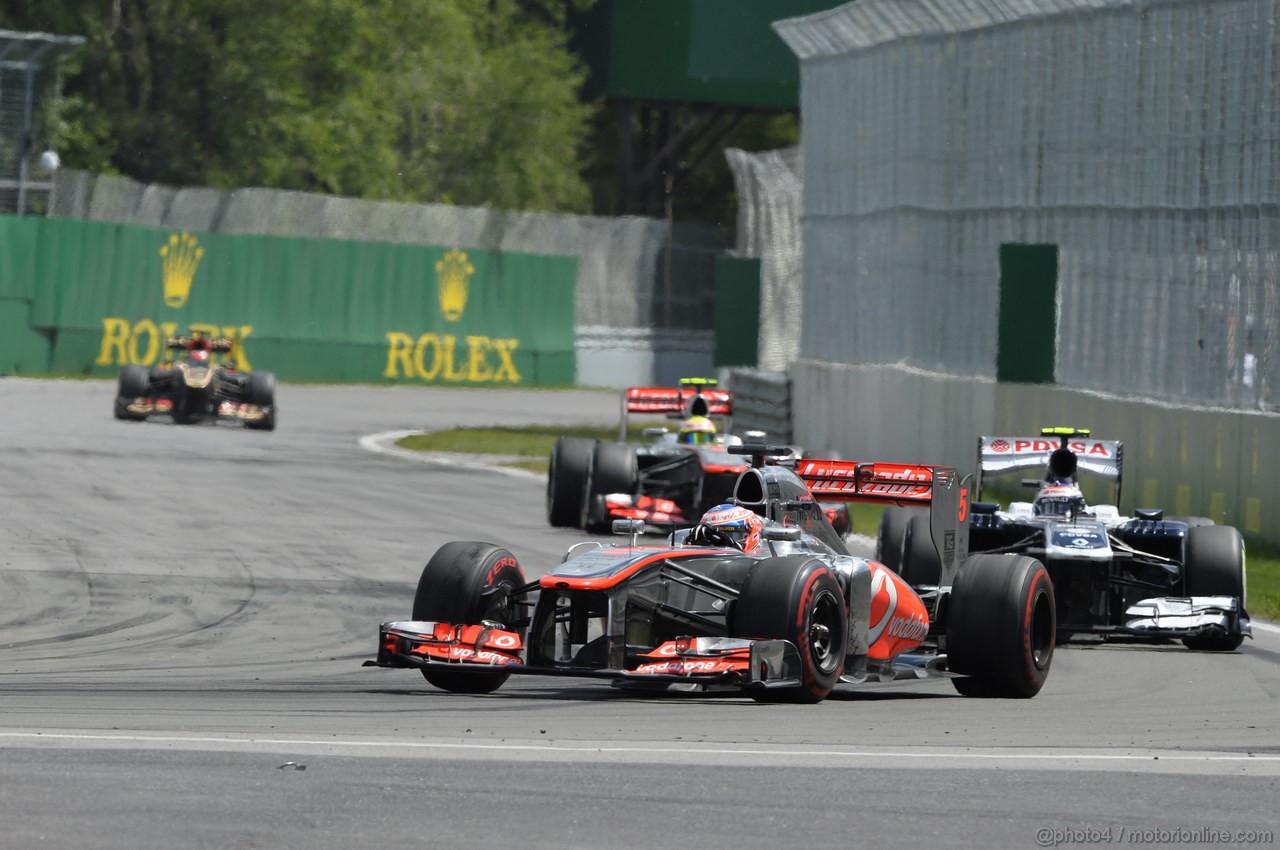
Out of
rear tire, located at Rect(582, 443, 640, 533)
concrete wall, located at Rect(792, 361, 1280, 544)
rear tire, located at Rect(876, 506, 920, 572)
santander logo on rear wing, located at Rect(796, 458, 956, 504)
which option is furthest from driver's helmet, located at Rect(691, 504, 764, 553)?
concrete wall, located at Rect(792, 361, 1280, 544)

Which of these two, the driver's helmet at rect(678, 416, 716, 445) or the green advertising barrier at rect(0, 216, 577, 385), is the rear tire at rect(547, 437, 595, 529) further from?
the green advertising barrier at rect(0, 216, 577, 385)

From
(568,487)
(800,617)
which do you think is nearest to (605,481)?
(568,487)

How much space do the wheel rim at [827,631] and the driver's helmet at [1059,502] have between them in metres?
4.18

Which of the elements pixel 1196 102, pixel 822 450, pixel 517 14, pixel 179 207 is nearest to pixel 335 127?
pixel 179 207

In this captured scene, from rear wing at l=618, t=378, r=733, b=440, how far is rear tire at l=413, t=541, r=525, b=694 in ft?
33.5

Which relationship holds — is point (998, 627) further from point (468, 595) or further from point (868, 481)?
point (468, 595)

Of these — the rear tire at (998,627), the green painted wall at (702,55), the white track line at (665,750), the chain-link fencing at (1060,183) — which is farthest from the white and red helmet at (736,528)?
the green painted wall at (702,55)

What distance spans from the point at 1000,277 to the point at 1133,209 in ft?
10.4

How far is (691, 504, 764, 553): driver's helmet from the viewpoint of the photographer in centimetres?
1113

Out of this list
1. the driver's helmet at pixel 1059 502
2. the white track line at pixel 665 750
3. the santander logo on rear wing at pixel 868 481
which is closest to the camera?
the white track line at pixel 665 750

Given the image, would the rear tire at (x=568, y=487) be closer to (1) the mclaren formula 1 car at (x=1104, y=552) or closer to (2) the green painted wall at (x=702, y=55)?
(1) the mclaren formula 1 car at (x=1104, y=552)

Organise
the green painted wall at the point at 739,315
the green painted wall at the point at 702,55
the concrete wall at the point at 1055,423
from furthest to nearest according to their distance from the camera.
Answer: the green painted wall at the point at 702,55 → the green painted wall at the point at 739,315 → the concrete wall at the point at 1055,423

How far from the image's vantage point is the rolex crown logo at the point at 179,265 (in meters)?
46.2

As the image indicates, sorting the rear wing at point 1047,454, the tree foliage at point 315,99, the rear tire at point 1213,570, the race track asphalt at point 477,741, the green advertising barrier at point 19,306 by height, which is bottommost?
the race track asphalt at point 477,741
